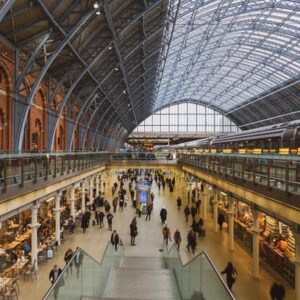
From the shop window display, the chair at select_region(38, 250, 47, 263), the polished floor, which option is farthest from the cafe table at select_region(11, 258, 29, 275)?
the shop window display

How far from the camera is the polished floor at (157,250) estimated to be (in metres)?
13.5

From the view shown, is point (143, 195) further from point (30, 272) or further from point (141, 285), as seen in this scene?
point (141, 285)

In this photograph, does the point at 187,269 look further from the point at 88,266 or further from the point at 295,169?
the point at 295,169

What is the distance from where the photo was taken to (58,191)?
18.0 meters

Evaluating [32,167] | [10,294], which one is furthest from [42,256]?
[32,167]

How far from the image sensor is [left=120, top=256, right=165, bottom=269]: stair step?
16.3 m

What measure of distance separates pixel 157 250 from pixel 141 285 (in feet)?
22.6

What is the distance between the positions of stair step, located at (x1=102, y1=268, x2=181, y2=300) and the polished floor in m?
2.31

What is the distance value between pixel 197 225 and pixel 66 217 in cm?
938

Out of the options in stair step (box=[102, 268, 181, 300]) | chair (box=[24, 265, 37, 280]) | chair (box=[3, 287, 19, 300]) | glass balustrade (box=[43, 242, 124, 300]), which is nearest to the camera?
glass balustrade (box=[43, 242, 124, 300])

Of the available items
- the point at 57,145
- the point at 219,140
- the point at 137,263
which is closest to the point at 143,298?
the point at 137,263

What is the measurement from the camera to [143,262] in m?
16.7

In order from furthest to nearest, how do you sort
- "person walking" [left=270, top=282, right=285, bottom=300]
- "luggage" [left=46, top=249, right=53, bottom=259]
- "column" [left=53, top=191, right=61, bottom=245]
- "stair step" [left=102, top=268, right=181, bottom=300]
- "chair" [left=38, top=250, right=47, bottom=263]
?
"column" [left=53, top=191, right=61, bottom=245] → "luggage" [left=46, top=249, right=53, bottom=259] → "chair" [left=38, top=250, right=47, bottom=263] → "stair step" [left=102, top=268, right=181, bottom=300] → "person walking" [left=270, top=282, right=285, bottom=300]

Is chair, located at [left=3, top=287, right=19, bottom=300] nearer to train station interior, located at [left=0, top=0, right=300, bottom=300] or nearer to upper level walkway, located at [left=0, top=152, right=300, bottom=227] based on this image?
train station interior, located at [left=0, top=0, right=300, bottom=300]
